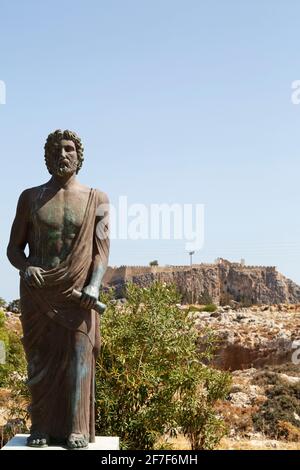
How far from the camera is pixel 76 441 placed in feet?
16.3

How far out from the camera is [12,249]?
5.35 meters

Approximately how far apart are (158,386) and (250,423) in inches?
205

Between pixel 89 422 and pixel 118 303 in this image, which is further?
pixel 118 303

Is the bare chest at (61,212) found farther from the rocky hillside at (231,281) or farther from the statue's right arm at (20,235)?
the rocky hillside at (231,281)

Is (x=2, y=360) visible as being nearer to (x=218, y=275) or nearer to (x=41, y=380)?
(x=41, y=380)

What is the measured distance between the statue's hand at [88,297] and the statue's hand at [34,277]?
0.35 metres

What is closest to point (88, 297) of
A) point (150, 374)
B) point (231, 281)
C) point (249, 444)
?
point (150, 374)

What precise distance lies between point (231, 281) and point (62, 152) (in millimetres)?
82057

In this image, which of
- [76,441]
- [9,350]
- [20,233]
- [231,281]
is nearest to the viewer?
[76,441]

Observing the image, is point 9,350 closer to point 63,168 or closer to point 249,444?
point 249,444

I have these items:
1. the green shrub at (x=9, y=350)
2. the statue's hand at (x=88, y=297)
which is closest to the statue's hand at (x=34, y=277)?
the statue's hand at (x=88, y=297)

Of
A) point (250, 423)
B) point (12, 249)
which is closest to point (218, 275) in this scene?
point (250, 423)

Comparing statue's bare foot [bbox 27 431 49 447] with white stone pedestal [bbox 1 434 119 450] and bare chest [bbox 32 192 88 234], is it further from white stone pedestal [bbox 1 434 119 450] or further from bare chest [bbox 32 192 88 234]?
bare chest [bbox 32 192 88 234]

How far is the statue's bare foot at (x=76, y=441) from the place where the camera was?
495 cm
